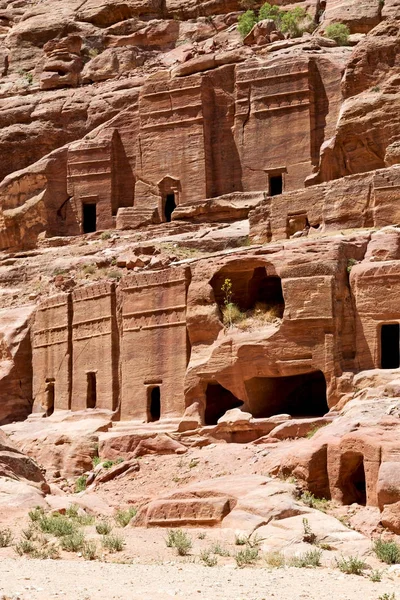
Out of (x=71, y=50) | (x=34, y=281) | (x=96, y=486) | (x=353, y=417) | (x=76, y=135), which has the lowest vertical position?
(x=96, y=486)

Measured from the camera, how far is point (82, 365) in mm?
34562

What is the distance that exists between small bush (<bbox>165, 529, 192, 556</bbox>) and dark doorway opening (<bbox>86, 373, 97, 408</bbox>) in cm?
1572

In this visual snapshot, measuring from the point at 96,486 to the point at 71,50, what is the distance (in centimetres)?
3128

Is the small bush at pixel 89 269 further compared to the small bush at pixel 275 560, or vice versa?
the small bush at pixel 89 269

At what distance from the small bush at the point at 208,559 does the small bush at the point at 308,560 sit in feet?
3.70

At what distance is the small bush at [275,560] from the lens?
16469 millimetres

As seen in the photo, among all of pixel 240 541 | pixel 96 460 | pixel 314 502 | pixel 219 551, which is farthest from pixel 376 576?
pixel 96 460

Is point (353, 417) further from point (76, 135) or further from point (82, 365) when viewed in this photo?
point (76, 135)

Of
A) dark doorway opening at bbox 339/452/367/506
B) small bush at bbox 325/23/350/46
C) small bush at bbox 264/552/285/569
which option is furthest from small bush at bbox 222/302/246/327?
small bush at bbox 325/23/350/46

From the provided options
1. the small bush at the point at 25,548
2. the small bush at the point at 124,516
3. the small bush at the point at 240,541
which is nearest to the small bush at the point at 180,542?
the small bush at the point at 240,541

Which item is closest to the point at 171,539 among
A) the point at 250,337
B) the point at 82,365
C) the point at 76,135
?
the point at 250,337

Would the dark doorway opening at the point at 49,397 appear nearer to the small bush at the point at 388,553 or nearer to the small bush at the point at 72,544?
the small bush at the point at 72,544

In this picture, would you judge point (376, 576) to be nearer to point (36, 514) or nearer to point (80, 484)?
point (36, 514)

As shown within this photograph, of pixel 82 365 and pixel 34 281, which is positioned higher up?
pixel 34 281
